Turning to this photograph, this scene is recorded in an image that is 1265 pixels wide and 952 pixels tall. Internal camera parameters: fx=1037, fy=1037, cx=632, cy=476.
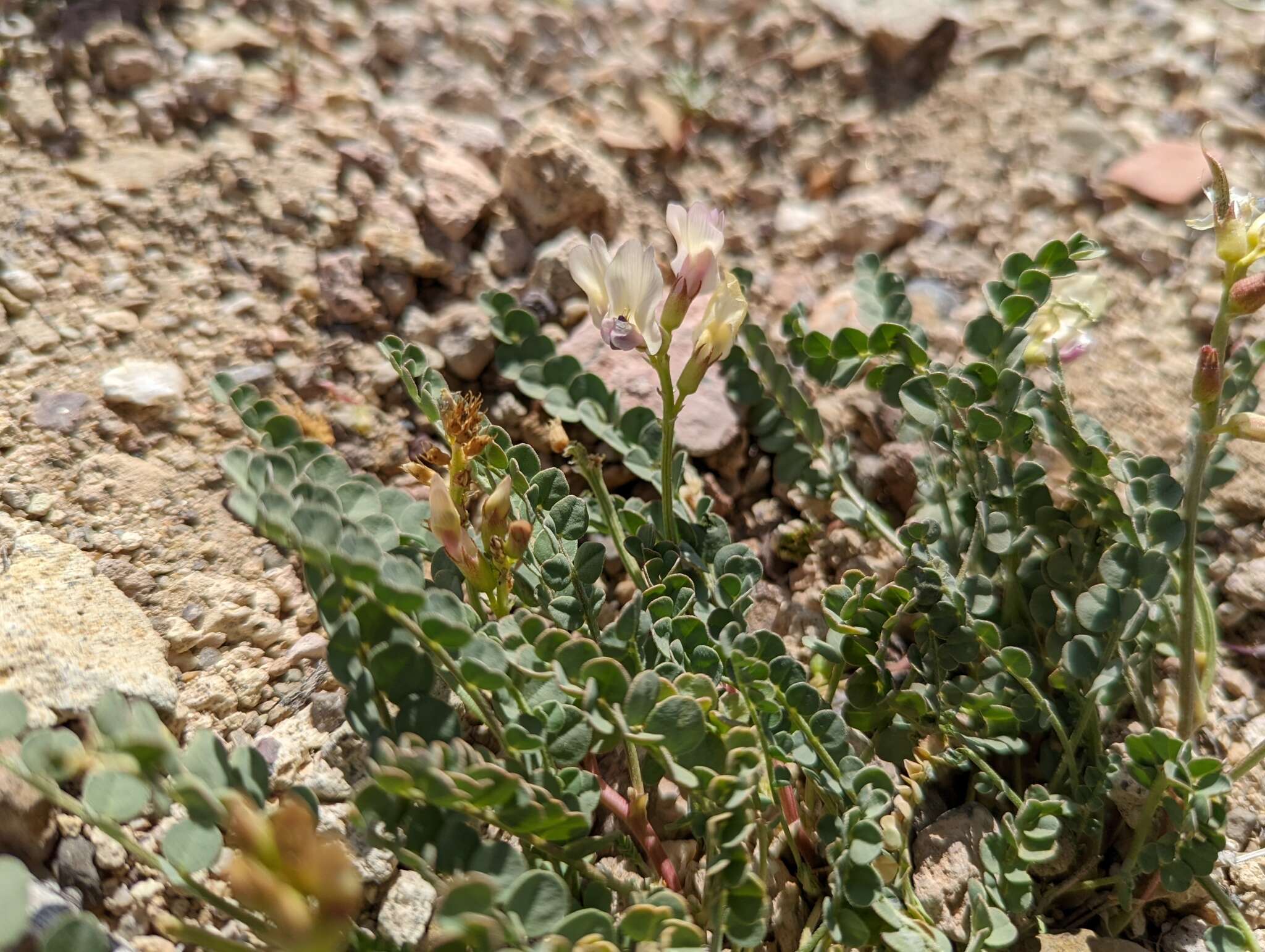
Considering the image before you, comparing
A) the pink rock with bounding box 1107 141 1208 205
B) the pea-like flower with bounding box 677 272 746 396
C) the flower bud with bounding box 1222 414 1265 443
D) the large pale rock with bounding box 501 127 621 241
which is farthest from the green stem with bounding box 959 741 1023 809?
the pink rock with bounding box 1107 141 1208 205

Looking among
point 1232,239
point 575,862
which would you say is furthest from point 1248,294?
point 575,862

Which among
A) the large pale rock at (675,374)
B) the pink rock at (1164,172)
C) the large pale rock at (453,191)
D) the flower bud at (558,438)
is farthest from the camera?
the pink rock at (1164,172)

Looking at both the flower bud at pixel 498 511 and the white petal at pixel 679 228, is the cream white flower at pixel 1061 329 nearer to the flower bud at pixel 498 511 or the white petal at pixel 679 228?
the white petal at pixel 679 228

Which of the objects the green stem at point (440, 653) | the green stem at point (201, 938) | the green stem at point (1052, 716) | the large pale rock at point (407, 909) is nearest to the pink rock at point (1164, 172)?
the green stem at point (1052, 716)

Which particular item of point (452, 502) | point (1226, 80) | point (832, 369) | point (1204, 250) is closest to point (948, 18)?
point (1226, 80)

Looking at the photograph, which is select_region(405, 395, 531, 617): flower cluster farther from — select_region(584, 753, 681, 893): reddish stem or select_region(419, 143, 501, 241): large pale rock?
select_region(419, 143, 501, 241): large pale rock

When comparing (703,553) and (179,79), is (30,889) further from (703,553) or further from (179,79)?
(179,79)
